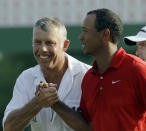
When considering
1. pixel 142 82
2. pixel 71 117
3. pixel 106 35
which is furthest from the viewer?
pixel 71 117

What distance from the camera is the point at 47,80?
4824 millimetres

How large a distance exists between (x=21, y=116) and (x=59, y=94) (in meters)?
0.37

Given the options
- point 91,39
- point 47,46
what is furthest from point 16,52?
point 91,39

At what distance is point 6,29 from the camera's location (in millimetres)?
10812

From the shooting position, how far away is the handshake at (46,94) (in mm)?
4355

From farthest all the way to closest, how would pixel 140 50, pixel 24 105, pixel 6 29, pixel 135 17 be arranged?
pixel 135 17
pixel 6 29
pixel 140 50
pixel 24 105

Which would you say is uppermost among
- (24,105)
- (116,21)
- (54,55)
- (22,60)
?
(116,21)

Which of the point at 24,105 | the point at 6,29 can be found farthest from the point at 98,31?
the point at 6,29

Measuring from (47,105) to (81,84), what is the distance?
351mm

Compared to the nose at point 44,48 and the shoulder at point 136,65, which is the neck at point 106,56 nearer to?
the shoulder at point 136,65

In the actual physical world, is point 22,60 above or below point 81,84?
below

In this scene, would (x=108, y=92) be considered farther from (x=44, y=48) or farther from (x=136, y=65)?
(x=44, y=48)

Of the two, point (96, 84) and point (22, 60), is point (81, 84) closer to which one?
point (96, 84)

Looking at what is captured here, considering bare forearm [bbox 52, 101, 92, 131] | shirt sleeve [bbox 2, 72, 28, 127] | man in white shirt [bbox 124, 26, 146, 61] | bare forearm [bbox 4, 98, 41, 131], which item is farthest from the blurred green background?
bare forearm [bbox 52, 101, 92, 131]
